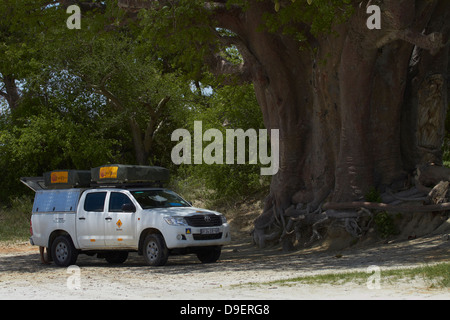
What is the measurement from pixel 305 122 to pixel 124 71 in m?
14.2

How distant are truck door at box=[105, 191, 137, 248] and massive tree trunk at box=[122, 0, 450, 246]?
15.6ft

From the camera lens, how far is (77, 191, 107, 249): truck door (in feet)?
54.5

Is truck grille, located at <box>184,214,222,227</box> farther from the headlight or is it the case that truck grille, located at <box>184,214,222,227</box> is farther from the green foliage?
the green foliage

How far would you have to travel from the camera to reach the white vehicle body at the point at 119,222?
1559 centimetres

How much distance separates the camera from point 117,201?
16.7 metres

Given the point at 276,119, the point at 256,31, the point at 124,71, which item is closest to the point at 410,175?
the point at 276,119

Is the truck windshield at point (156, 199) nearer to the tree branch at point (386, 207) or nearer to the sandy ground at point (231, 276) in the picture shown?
the sandy ground at point (231, 276)

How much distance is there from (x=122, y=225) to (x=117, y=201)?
27.7 inches

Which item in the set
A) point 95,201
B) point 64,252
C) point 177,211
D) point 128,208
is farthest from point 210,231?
point 64,252

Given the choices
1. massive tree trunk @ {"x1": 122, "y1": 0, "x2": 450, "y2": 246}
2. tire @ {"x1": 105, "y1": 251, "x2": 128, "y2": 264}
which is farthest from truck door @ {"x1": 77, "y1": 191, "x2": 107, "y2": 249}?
massive tree trunk @ {"x1": 122, "y1": 0, "x2": 450, "y2": 246}

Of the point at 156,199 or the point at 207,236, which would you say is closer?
the point at 207,236

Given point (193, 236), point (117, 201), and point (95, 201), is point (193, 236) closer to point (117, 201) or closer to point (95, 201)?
point (117, 201)

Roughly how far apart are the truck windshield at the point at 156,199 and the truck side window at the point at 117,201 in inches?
8.9
